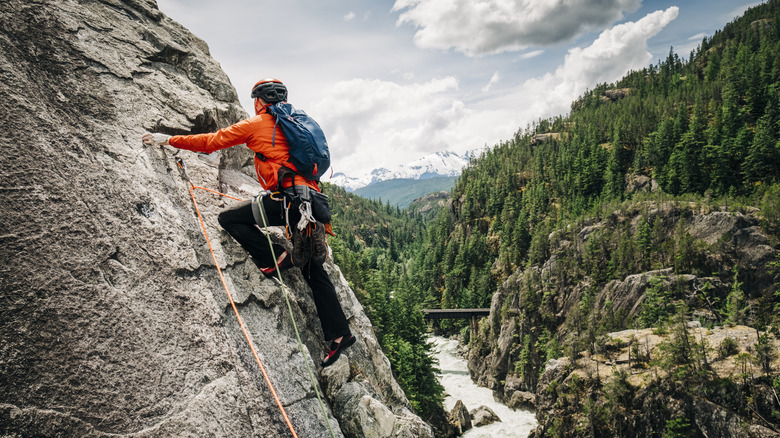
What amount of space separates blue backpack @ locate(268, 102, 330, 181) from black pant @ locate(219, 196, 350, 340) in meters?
0.70

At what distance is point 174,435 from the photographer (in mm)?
3748

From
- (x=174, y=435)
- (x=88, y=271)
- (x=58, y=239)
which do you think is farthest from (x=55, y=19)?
(x=174, y=435)

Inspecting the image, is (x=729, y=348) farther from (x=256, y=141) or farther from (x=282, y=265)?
(x=256, y=141)

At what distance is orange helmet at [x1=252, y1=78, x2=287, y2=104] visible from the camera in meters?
5.53

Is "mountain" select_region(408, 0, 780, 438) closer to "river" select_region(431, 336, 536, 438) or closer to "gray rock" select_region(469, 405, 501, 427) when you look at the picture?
"river" select_region(431, 336, 536, 438)

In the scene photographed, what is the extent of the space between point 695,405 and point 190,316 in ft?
109

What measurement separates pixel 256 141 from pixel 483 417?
44801mm

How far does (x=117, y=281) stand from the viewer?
4191mm

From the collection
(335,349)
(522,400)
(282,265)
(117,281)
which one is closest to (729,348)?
(522,400)

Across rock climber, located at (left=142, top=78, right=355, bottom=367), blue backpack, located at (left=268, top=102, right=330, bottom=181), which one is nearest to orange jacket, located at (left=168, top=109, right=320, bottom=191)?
rock climber, located at (left=142, top=78, right=355, bottom=367)

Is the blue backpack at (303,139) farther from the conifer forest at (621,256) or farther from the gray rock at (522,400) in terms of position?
the gray rock at (522,400)

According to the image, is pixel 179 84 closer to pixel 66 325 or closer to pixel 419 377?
pixel 66 325

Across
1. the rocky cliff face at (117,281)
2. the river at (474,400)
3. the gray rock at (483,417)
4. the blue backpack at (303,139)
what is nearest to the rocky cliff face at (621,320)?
the river at (474,400)

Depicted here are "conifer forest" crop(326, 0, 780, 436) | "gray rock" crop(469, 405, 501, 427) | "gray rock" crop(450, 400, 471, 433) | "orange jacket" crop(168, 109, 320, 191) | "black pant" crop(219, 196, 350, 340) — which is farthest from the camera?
"gray rock" crop(469, 405, 501, 427)
